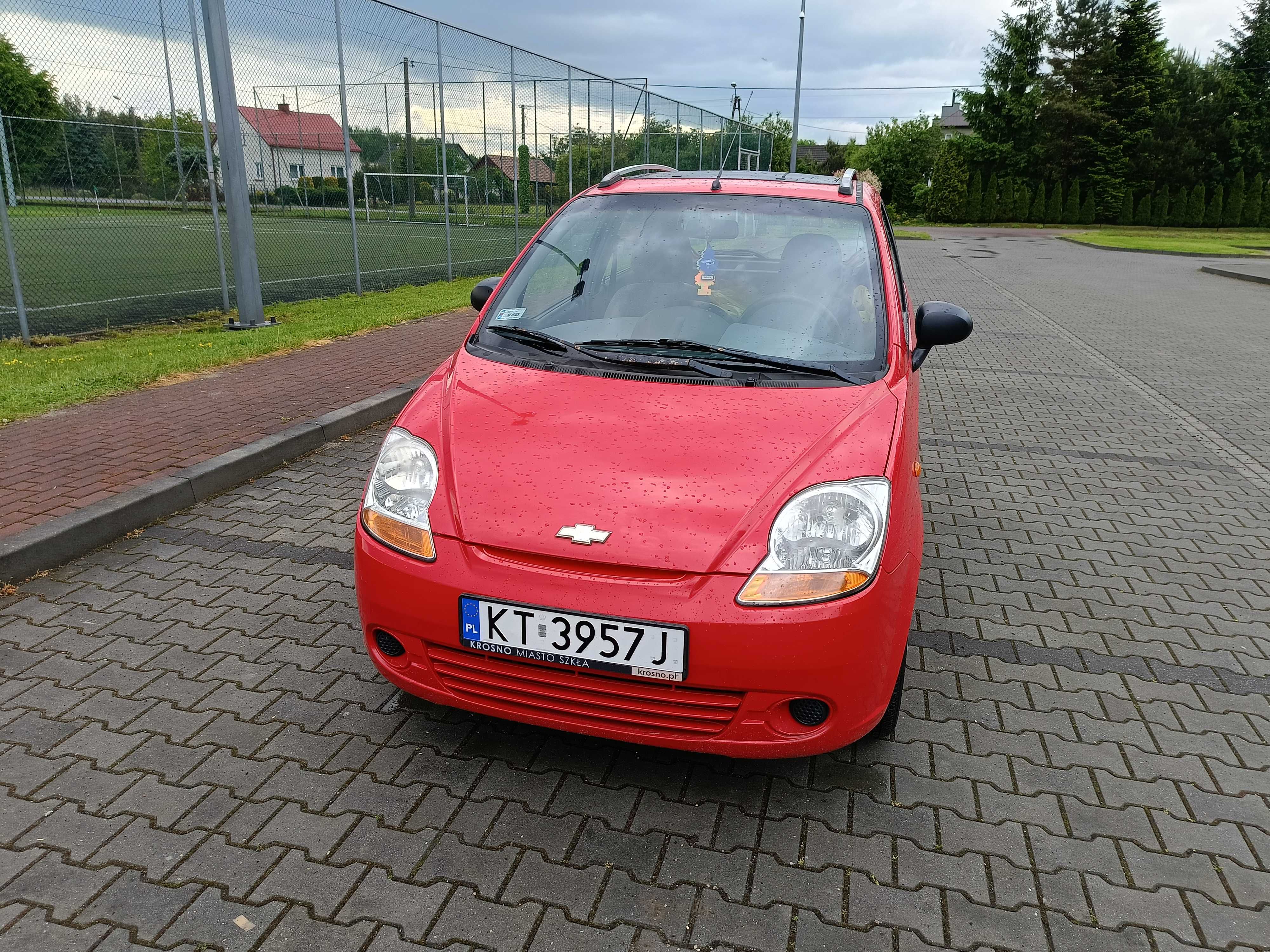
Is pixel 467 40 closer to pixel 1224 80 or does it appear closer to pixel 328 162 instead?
pixel 328 162

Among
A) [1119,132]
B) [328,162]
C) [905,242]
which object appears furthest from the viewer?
[1119,132]

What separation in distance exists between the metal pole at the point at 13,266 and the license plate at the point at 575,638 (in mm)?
7966

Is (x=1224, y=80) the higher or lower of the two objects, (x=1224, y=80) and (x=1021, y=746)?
the higher

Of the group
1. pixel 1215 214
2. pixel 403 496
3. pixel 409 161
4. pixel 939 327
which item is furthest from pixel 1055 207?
pixel 403 496

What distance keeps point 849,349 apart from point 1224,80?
58.3 m

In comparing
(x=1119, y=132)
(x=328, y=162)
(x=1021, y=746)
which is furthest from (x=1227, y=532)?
(x=1119, y=132)

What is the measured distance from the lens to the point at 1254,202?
4550 cm

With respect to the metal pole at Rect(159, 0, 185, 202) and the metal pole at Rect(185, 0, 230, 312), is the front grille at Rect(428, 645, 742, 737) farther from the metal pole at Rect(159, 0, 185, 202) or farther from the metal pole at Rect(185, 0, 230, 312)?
the metal pole at Rect(159, 0, 185, 202)

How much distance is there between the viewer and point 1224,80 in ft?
159

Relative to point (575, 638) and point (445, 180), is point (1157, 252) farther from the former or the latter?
point (575, 638)

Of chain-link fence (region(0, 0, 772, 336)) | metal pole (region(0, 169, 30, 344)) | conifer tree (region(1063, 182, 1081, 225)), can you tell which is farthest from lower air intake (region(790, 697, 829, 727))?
conifer tree (region(1063, 182, 1081, 225))

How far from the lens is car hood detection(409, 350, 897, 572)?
2.47 metres

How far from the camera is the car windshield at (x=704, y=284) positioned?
3377mm

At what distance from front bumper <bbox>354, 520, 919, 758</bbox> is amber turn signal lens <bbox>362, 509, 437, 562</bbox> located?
2 cm
